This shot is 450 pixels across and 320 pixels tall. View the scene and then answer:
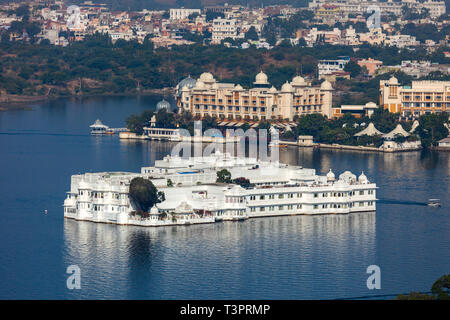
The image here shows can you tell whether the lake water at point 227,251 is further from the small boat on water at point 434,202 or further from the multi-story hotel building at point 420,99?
the multi-story hotel building at point 420,99

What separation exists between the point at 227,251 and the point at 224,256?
21.5 inches

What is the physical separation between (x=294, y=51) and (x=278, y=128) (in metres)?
39.0

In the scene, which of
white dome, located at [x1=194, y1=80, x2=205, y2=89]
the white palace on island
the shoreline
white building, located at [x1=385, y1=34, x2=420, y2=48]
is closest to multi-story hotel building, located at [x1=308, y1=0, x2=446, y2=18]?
white building, located at [x1=385, y1=34, x2=420, y2=48]

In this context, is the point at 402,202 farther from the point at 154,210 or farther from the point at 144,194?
the point at 144,194

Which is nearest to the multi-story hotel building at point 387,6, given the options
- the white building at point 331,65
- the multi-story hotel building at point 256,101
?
the white building at point 331,65

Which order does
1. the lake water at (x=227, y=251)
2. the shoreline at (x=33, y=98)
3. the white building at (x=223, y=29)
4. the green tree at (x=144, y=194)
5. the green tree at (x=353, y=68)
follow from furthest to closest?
the white building at (x=223, y=29), the green tree at (x=353, y=68), the shoreline at (x=33, y=98), the green tree at (x=144, y=194), the lake water at (x=227, y=251)

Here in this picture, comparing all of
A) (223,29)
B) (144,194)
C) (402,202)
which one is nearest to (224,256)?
(144,194)

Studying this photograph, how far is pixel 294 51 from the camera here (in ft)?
351

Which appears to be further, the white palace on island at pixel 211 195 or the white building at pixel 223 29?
the white building at pixel 223 29

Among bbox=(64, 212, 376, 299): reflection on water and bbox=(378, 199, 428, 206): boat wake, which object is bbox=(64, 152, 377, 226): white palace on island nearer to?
bbox=(64, 212, 376, 299): reflection on water

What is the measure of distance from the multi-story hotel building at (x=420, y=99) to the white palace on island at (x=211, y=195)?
101 ft

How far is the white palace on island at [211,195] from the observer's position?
3950 centimetres

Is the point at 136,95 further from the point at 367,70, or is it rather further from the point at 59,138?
the point at 59,138
